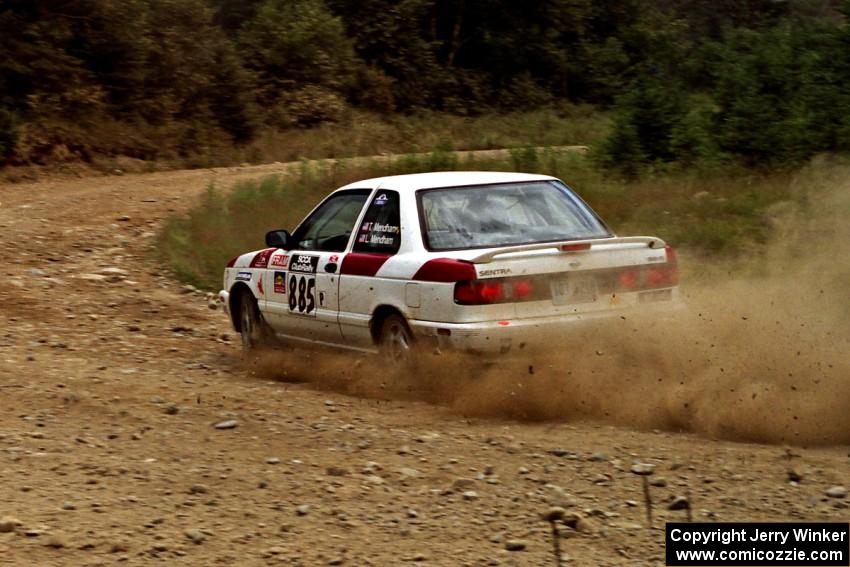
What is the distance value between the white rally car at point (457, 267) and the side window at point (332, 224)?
0.01 metres

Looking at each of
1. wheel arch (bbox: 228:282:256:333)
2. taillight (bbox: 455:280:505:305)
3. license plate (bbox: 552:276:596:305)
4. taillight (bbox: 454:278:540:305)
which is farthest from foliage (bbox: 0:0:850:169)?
taillight (bbox: 455:280:505:305)

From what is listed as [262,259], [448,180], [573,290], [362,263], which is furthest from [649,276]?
[262,259]

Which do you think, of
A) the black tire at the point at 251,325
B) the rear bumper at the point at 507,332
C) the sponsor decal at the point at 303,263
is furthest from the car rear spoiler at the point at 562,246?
the black tire at the point at 251,325

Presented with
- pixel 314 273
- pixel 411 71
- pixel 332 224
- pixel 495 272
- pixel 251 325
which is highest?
pixel 411 71

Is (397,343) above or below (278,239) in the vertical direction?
below

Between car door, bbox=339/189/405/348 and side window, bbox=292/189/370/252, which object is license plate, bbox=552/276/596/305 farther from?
side window, bbox=292/189/370/252

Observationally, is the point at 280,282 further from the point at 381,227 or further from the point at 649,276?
the point at 649,276

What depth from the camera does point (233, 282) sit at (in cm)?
1053

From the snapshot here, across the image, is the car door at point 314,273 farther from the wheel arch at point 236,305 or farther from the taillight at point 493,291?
the taillight at point 493,291

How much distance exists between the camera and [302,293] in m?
9.40

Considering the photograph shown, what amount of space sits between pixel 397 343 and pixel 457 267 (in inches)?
34.8

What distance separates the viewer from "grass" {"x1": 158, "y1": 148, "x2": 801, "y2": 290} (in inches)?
555

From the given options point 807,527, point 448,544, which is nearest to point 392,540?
point 448,544

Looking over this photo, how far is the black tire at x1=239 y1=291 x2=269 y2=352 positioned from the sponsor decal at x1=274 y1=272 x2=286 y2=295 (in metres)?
→ 0.43
